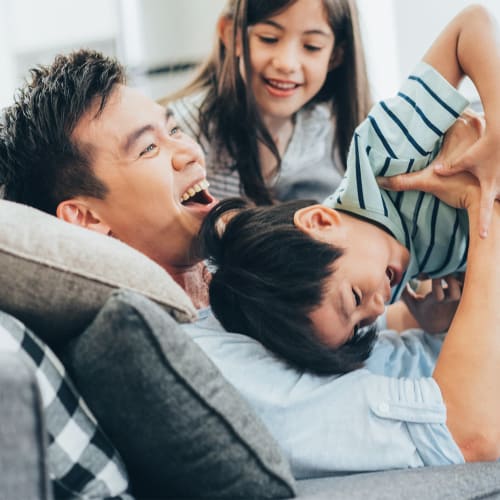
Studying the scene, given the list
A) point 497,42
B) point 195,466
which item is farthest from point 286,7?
point 195,466

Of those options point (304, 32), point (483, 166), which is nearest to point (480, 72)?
point (483, 166)

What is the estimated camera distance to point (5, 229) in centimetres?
92

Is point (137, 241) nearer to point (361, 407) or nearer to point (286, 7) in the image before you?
point (361, 407)

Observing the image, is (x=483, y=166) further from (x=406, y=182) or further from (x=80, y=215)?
(x=80, y=215)

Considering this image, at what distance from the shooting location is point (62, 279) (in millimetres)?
880

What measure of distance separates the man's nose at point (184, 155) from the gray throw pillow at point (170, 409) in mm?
599

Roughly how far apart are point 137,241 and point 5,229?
484 mm

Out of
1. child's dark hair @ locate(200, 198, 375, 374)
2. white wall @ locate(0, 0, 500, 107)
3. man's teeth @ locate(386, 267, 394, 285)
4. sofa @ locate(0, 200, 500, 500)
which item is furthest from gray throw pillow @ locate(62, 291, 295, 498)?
white wall @ locate(0, 0, 500, 107)

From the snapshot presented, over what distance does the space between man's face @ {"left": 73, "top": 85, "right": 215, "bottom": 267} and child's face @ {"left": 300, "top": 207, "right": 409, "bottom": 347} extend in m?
0.30

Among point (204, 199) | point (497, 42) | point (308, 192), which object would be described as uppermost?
point (497, 42)

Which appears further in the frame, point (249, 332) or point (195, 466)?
point (249, 332)

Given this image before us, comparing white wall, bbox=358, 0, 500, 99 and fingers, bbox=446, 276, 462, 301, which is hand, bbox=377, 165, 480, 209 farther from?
white wall, bbox=358, 0, 500, 99

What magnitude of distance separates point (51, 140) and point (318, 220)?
1.58 ft

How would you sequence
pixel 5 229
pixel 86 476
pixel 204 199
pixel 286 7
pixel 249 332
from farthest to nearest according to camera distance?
1. pixel 286 7
2. pixel 204 199
3. pixel 249 332
4. pixel 5 229
5. pixel 86 476
